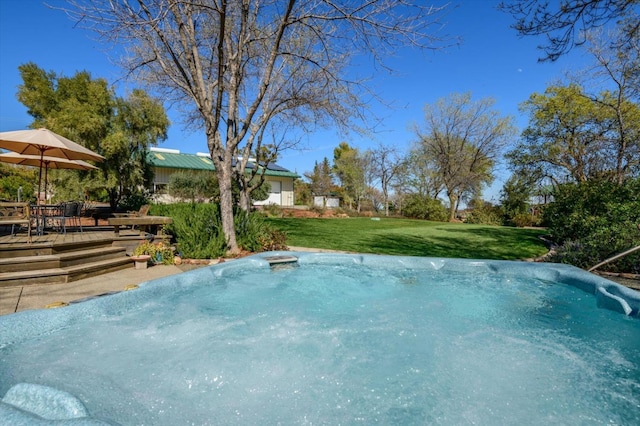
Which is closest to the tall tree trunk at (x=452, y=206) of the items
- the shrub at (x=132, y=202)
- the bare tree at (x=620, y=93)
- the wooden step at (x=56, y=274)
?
the bare tree at (x=620, y=93)

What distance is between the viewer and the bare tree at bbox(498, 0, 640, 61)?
534 cm

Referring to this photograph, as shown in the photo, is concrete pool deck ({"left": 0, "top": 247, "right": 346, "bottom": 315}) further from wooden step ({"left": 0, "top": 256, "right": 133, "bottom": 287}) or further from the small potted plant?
the small potted plant

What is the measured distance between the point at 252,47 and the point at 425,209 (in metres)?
20.0

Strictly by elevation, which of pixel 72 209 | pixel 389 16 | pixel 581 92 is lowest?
pixel 72 209

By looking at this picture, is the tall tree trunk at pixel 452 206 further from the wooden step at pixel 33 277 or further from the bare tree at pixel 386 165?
the wooden step at pixel 33 277

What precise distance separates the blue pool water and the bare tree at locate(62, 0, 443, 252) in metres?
3.52

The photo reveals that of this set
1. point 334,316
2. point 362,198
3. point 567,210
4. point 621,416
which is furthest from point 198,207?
point 362,198

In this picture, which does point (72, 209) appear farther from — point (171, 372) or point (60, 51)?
point (171, 372)

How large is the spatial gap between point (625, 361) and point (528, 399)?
148 centimetres

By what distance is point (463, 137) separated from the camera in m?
27.3

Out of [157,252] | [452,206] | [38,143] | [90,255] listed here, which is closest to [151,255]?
[157,252]

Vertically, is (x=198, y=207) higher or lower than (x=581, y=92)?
lower

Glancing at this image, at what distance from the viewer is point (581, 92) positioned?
17406 mm

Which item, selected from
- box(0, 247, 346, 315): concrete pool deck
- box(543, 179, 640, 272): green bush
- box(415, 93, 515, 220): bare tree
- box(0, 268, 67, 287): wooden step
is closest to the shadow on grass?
box(543, 179, 640, 272): green bush
